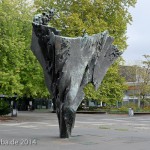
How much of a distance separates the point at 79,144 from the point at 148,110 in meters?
36.4

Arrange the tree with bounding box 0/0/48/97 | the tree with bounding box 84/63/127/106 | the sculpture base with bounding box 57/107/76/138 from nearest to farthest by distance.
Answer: the sculpture base with bounding box 57/107/76/138 → the tree with bounding box 0/0/48/97 → the tree with bounding box 84/63/127/106

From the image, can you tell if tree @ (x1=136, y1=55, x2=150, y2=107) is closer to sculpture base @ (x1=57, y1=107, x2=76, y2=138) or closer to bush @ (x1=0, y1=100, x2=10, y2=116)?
bush @ (x1=0, y1=100, x2=10, y2=116)

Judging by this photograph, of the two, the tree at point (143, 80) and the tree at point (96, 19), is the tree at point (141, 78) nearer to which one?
the tree at point (143, 80)

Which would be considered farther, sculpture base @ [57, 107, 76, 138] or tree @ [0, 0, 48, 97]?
tree @ [0, 0, 48, 97]

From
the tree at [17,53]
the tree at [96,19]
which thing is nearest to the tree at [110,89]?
the tree at [96,19]

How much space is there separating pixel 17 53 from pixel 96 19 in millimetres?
13839

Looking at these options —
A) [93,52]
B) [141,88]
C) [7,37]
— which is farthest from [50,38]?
[141,88]

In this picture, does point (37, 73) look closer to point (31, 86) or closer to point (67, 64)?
point (31, 86)

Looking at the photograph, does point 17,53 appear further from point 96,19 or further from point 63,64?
point 63,64

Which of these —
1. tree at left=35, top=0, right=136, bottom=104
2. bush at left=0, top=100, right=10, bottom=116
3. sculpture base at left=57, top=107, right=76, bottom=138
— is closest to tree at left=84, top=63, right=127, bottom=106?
tree at left=35, top=0, right=136, bottom=104

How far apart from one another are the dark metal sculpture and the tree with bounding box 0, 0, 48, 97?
1311 cm

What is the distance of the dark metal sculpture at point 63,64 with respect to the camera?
14553 mm

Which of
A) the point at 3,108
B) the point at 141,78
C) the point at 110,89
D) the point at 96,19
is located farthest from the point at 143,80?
the point at 3,108

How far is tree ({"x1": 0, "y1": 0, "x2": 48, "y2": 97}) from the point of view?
28391mm
